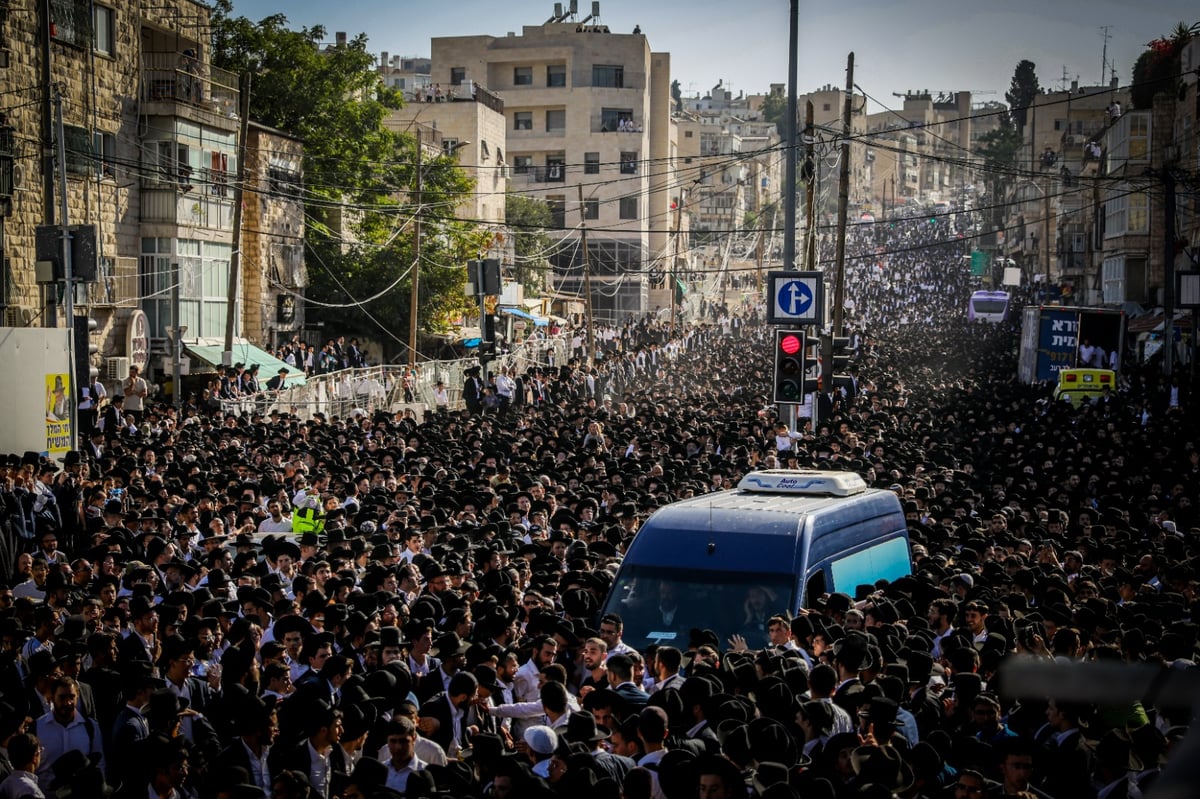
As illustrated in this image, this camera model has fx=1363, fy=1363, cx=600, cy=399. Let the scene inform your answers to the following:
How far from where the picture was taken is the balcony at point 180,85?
33594 millimetres

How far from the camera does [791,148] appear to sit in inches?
730

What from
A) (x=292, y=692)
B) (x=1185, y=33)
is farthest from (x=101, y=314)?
(x=1185, y=33)

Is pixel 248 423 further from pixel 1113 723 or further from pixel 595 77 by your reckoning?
pixel 595 77

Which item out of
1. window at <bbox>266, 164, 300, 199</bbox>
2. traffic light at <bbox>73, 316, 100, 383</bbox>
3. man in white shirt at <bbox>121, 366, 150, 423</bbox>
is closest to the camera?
traffic light at <bbox>73, 316, 100, 383</bbox>

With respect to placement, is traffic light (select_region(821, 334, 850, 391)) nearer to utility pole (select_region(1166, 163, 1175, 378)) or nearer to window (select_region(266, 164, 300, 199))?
utility pole (select_region(1166, 163, 1175, 378))

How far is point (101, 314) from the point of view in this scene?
3184 centimetres

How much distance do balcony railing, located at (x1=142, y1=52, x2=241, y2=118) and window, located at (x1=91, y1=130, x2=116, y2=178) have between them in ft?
5.81

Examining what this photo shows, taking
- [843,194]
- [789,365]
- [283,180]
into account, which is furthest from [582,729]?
[283,180]

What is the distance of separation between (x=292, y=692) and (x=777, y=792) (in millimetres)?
3339

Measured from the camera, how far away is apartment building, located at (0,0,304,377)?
96.4 ft

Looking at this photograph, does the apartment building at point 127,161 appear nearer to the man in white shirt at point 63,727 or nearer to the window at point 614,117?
the man in white shirt at point 63,727

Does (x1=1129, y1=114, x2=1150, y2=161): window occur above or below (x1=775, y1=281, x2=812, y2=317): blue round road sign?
above

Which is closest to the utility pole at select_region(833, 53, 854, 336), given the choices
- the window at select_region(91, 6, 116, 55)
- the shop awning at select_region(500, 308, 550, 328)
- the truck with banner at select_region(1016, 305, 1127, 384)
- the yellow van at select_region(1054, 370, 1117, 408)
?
the yellow van at select_region(1054, 370, 1117, 408)

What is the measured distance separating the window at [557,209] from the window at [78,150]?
40568mm
